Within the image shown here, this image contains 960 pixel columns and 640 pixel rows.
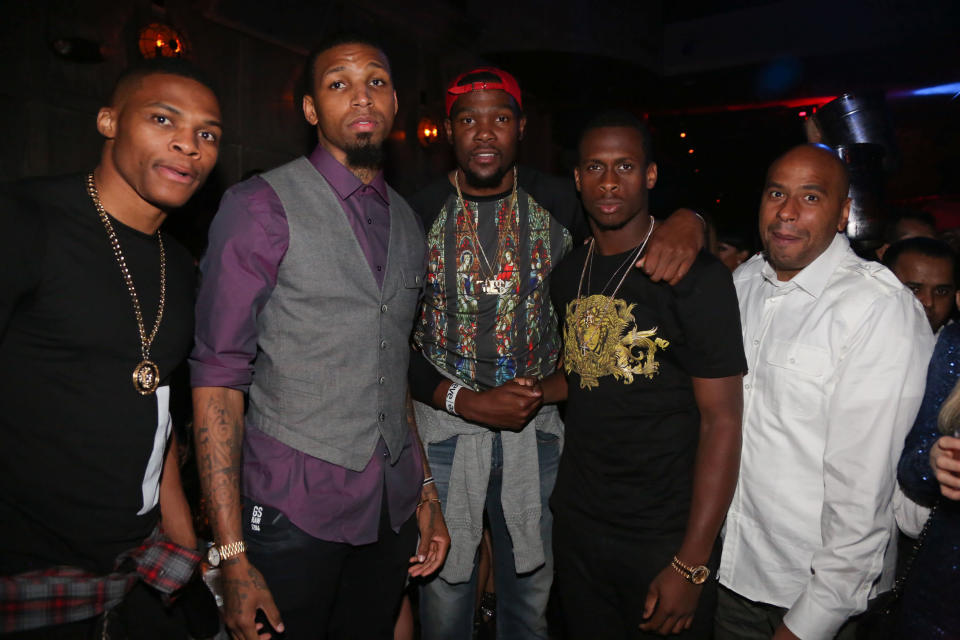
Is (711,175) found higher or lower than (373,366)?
higher

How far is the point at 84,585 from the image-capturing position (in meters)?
1.38

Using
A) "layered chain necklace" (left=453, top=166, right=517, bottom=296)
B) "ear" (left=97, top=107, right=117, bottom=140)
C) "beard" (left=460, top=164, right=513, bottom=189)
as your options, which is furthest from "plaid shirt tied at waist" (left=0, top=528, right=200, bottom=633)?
"beard" (left=460, top=164, right=513, bottom=189)

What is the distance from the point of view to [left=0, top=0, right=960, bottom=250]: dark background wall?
140 inches

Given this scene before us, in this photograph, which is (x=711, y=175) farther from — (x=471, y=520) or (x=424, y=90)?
(x=471, y=520)

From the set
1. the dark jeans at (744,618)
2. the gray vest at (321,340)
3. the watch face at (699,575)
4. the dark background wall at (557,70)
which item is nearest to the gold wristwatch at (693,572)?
the watch face at (699,575)

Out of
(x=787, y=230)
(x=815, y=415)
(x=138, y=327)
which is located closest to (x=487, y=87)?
(x=787, y=230)

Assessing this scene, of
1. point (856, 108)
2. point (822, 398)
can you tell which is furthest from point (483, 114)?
point (856, 108)

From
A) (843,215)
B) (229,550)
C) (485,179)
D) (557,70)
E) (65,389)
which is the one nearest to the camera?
(65,389)

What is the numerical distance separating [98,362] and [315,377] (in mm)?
512

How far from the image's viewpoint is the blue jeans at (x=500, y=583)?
2.26 meters

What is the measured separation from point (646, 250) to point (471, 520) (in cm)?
117

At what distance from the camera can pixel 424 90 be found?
6680 mm

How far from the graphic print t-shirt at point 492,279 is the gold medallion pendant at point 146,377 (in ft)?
3.27

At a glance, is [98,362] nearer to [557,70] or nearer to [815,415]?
[815,415]
